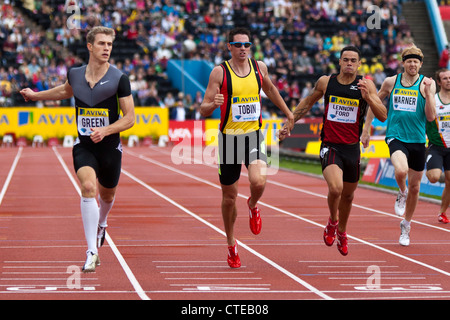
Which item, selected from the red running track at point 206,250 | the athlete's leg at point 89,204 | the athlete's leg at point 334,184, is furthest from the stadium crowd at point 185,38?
the athlete's leg at point 89,204

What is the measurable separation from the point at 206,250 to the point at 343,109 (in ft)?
8.23

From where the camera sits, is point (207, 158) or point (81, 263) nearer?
point (81, 263)

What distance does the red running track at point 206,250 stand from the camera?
27.9ft

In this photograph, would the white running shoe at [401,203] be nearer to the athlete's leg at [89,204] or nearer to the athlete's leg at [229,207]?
the athlete's leg at [229,207]

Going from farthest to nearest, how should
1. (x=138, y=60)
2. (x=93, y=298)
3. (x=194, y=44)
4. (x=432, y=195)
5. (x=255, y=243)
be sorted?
(x=194, y=44), (x=138, y=60), (x=432, y=195), (x=255, y=243), (x=93, y=298)

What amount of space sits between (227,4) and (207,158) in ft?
48.2

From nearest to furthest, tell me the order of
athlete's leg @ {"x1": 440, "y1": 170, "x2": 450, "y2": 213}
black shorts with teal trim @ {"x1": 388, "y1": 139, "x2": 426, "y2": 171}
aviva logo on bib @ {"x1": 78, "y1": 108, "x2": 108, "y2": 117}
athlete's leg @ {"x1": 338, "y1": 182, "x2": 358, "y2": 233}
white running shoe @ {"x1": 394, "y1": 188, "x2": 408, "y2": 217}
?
aviva logo on bib @ {"x1": 78, "y1": 108, "x2": 108, "y2": 117} < athlete's leg @ {"x1": 338, "y1": 182, "x2": 358, "y2": 233} < black shorts with teal trim @ {"x1": 388, "y1": 139, "x2": 426, "y2": 171} < white running shoe @ {"x1": 394, "y1": 188, "x2": 408, "y2": 217} < athlete's leg @ {"x1": 440, "y1": 170, "x2": 450, "y2": 213}

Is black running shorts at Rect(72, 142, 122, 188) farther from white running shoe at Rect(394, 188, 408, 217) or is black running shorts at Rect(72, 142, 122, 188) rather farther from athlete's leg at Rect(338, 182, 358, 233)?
white running shoe at Rect(394, 188, 408, 217)

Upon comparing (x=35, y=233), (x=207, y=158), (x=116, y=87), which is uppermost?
(x=116, y=87)

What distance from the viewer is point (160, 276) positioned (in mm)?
A: 9234

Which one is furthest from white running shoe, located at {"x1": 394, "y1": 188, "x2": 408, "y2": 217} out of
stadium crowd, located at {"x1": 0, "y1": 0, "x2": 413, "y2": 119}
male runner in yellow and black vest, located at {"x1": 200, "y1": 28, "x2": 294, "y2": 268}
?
stadium crowd, located at {"x1": 0, "y1": 0, "x2": 413, "y2": 119}

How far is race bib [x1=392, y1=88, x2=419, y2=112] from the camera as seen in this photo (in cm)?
1194

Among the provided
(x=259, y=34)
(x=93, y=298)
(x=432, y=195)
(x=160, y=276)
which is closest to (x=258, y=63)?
(x=160, y=276)

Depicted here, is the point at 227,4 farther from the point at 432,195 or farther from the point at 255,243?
the point at 255,243
